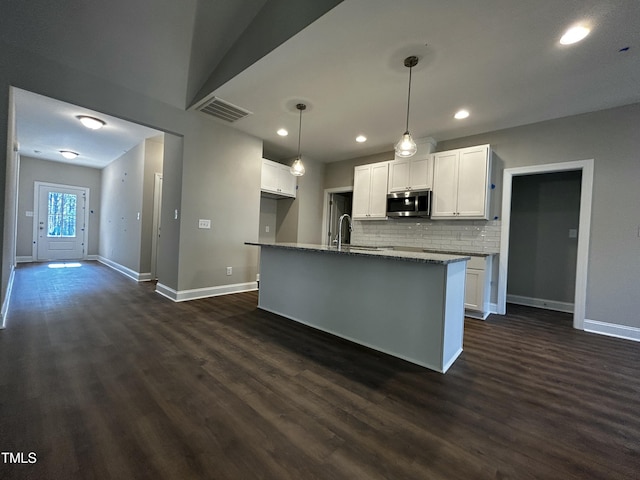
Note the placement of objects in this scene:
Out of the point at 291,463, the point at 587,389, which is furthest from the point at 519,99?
the point at 291,463

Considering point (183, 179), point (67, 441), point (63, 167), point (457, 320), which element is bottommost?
point (67, 441)

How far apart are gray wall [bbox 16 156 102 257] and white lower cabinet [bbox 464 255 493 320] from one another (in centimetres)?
1004

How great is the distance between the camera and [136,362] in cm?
215

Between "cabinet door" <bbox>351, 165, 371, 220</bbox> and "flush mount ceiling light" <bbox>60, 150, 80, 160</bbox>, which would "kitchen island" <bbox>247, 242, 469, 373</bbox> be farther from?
"flush mount ceiling light" <bbox>60, 150, 80, 160</bbox>

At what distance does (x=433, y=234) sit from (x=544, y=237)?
1976 mm

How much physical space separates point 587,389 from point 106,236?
9811 millimetres

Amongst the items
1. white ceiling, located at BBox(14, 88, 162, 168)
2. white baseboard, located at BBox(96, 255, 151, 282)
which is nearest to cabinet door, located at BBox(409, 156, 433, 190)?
white ceiling, located at BBox(14, 88, 162, 168)

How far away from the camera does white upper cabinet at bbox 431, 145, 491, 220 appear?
12.6ft

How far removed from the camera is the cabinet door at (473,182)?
3816 millimetres

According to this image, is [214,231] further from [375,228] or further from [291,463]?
[291,463]

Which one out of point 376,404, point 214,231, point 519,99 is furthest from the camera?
point 214,231

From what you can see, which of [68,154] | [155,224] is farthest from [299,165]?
[68,154]

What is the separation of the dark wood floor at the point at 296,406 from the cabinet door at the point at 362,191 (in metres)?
2.92

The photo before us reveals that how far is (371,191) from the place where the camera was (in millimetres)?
5086
